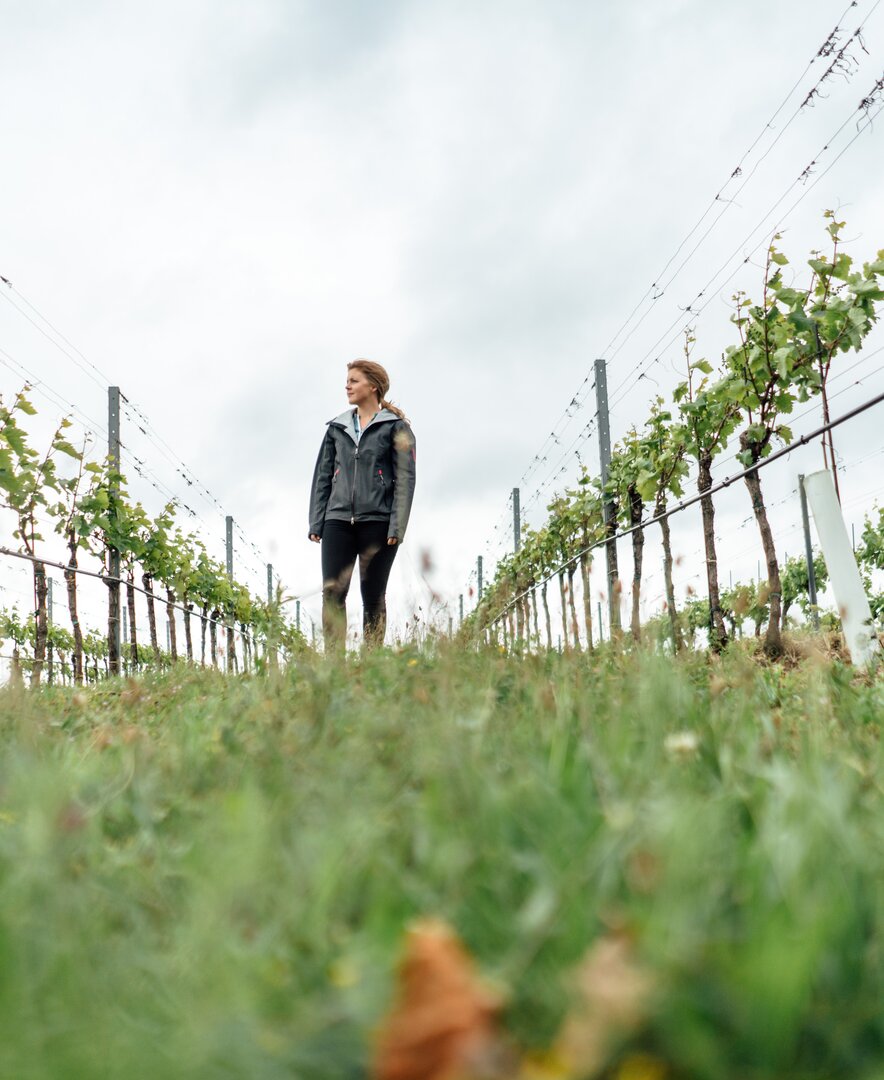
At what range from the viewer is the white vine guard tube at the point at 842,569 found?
3711 millimetres

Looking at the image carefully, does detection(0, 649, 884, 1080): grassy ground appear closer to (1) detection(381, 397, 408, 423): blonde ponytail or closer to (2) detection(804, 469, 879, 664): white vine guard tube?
(2) detection(804, 469, 879, 664): white vine guard tube

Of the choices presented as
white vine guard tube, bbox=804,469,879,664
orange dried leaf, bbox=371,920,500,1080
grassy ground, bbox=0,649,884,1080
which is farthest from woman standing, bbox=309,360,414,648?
orange dried leaf, bbox=371,920,500,1080

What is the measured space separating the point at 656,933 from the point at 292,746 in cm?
112

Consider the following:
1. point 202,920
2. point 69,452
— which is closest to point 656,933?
point 202,920

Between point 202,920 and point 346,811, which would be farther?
point 346,811

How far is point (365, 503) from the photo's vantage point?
6.15m

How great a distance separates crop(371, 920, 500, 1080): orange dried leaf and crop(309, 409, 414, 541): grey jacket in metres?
5.22

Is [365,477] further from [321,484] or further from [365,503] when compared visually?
[321,484]

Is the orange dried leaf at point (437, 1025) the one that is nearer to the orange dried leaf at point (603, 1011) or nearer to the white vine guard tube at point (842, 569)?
the orange dried leaf at point (603, 1011)

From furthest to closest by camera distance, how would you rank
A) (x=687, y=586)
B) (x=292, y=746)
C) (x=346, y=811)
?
(x=687, y=586) < (x=292, y=746) < (x=346, y=811)

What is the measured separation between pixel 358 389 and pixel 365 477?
769 mm

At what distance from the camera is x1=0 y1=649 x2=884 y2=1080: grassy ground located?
86cm

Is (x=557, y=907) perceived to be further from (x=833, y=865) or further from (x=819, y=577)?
(x=819, y=577)

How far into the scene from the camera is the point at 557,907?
1.02 m
